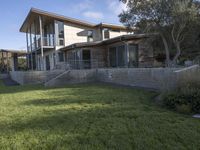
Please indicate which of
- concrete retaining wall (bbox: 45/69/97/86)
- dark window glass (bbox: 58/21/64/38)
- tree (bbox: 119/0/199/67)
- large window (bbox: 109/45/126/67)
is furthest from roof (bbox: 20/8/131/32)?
tree (bbox: 119/0/199/67)

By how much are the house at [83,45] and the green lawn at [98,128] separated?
37.9 ft

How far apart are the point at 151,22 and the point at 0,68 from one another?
30.0 metres

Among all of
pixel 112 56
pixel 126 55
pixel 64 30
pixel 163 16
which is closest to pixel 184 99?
pixel 163 16

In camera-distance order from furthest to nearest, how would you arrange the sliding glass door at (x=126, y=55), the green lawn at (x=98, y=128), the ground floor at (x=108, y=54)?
the ground floor at (x=108, y=54)
the sliding glass door at (x=126, y=55)
the green lawn at (x=98, y=128)

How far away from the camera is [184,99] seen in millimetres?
7074

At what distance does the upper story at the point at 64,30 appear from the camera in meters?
23.1

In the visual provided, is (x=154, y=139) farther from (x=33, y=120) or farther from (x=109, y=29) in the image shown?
→ (x=109, y=29)

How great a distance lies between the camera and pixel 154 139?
4551mm

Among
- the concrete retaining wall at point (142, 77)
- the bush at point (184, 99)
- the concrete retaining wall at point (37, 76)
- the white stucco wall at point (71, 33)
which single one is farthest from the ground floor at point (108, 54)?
the bush at point (184, 99)

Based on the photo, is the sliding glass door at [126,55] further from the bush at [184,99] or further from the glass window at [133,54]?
the bush at [184,99]

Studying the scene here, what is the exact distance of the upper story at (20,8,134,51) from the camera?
23.1 meters

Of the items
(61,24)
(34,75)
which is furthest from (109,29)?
(34,75)

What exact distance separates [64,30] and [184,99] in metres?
18.5

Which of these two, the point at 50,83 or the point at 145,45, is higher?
the point at 145,45
